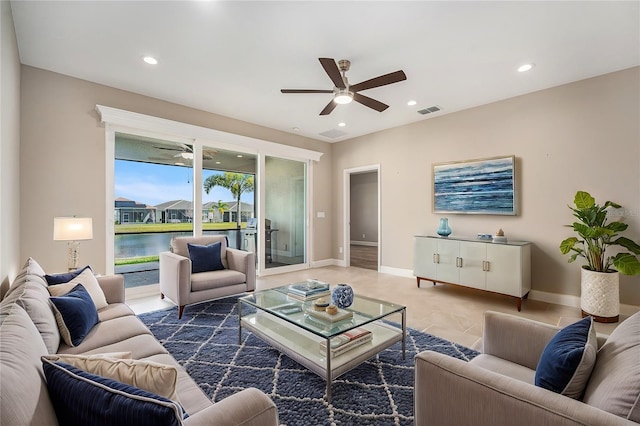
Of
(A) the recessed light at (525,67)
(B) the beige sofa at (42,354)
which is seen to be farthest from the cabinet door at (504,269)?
(B) the beige sofa at (42,354)

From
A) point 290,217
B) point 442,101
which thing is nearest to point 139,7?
point 442,101

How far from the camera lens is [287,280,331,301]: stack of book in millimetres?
2664

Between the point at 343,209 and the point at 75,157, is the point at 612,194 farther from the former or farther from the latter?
the point at 75,157

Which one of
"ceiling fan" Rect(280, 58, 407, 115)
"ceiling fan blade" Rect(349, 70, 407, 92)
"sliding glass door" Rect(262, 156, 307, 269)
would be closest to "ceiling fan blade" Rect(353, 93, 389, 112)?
"ceiling fan" Rect(280, 58, 407, 115)

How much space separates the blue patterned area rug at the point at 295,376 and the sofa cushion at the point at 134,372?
1036mm

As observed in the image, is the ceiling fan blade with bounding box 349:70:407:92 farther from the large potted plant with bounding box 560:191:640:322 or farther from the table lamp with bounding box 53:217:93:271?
the table lamp with bounding box 53:217:93:271

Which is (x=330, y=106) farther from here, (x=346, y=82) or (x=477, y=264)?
(x=477, y=264)

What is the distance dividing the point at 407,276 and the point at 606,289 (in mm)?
2674

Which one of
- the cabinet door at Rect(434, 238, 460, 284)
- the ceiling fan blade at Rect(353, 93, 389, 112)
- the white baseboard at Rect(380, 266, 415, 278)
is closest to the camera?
the ceiling fan blade at Rect(353, 93, 389, 112)

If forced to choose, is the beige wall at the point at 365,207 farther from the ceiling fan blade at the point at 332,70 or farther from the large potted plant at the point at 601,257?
the ceiling fan blade at the point at 332,70

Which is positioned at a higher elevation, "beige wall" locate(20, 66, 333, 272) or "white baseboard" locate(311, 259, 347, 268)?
"beige wall" locate(20, 66, 333, 272)

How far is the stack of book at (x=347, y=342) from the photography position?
205cm

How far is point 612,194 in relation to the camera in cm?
338

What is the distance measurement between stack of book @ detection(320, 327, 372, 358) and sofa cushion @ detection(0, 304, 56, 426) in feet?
4.98
